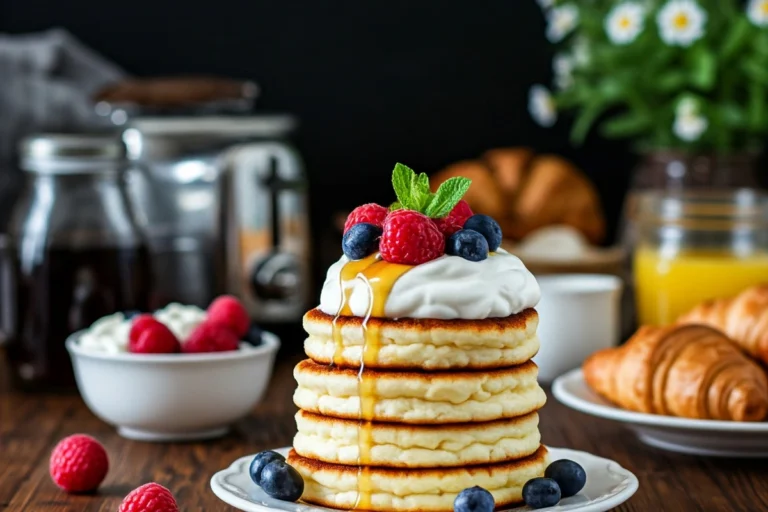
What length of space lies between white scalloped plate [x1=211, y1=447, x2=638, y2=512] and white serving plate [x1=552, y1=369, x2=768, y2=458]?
0.22 metres

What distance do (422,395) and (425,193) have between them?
217 mm

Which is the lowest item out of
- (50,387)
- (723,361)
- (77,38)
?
(50,387)

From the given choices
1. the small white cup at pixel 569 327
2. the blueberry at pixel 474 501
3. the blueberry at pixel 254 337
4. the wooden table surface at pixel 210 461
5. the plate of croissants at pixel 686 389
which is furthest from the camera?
the small white cup at pixel 569 327

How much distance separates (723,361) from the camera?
61.2 inches

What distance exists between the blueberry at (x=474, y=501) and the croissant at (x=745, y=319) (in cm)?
73

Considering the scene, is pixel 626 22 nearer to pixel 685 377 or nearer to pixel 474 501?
pixel 685 377

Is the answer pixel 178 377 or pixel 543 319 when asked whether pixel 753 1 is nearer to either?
pixel 543 319

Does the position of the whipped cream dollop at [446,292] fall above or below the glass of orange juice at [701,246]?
above

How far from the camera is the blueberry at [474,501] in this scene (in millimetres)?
1088

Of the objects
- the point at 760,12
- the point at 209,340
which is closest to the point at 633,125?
the point at 760,12

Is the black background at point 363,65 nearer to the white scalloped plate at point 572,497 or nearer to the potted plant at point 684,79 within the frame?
the potted plant at point 684,79

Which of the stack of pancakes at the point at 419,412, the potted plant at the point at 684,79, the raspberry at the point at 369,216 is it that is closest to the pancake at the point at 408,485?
the stack of pancakes at the point at 419,412

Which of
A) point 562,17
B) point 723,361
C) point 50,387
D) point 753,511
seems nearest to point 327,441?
point 753,511

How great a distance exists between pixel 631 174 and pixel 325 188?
79 centimetres
